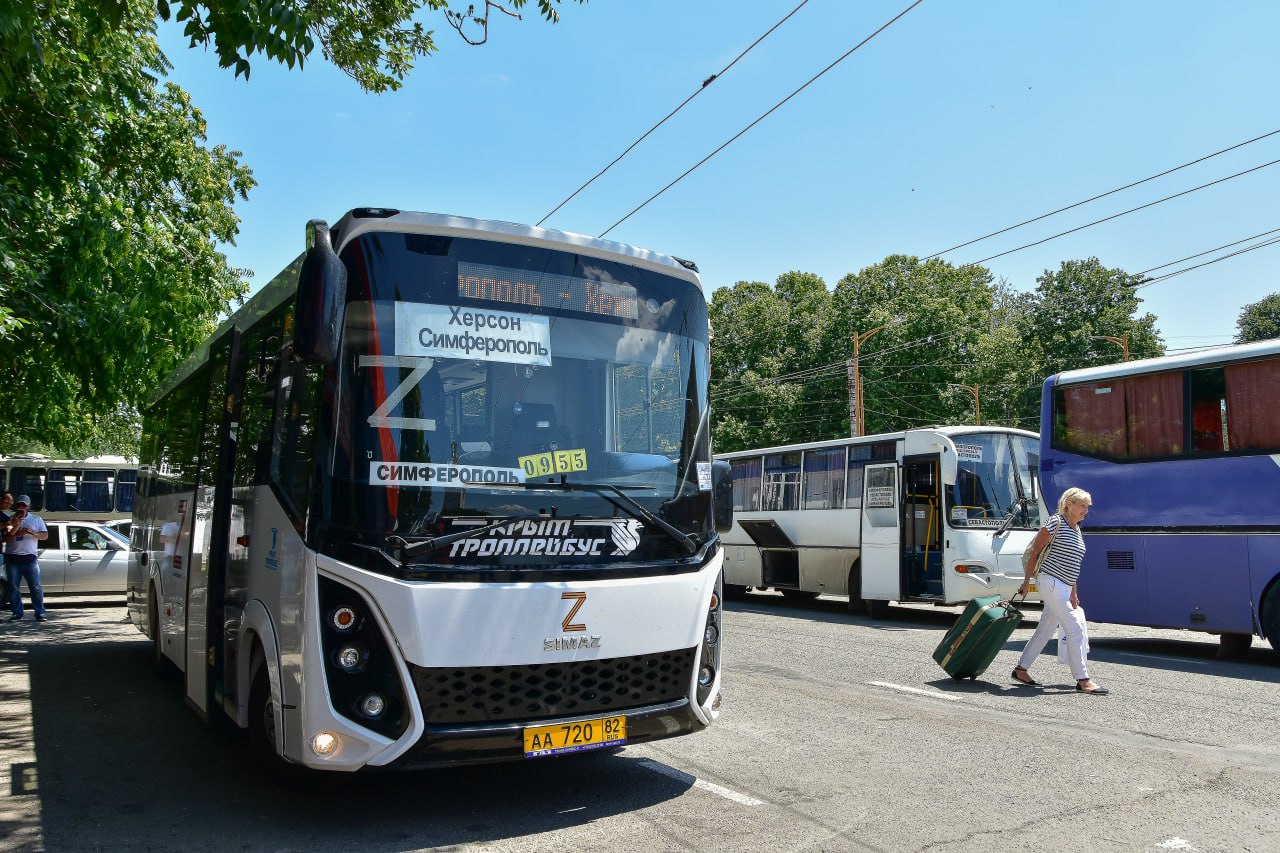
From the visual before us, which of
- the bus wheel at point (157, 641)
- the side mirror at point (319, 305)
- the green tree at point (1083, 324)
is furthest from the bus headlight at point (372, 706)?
the green tree at point (1083, 324)

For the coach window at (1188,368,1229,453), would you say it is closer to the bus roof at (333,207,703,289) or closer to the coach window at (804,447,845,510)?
the coach window at (804,447,845,510)

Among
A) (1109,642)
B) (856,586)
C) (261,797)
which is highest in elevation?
(856,586)

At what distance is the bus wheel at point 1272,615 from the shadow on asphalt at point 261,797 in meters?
8.03

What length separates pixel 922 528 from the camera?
17016mm

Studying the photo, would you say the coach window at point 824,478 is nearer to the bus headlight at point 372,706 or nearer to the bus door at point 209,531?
the bus door at point 209,531

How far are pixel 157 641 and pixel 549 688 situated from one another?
265 inches

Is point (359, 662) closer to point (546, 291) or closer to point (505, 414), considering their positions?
point (505, 414)

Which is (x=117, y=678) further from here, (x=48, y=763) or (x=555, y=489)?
(x=555, y=489)

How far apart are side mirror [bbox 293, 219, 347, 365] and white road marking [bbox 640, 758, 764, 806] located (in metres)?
3.14

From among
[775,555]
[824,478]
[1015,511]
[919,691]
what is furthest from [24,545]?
[1015,511]

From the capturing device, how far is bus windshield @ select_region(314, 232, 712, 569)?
508cm

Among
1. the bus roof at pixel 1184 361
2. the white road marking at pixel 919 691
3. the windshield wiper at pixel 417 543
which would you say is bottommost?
the white road marking at pixel 919 691

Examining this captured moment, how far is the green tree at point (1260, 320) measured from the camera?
65.7 meters

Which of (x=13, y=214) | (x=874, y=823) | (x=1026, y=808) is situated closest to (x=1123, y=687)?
(x=1026, y=808)
